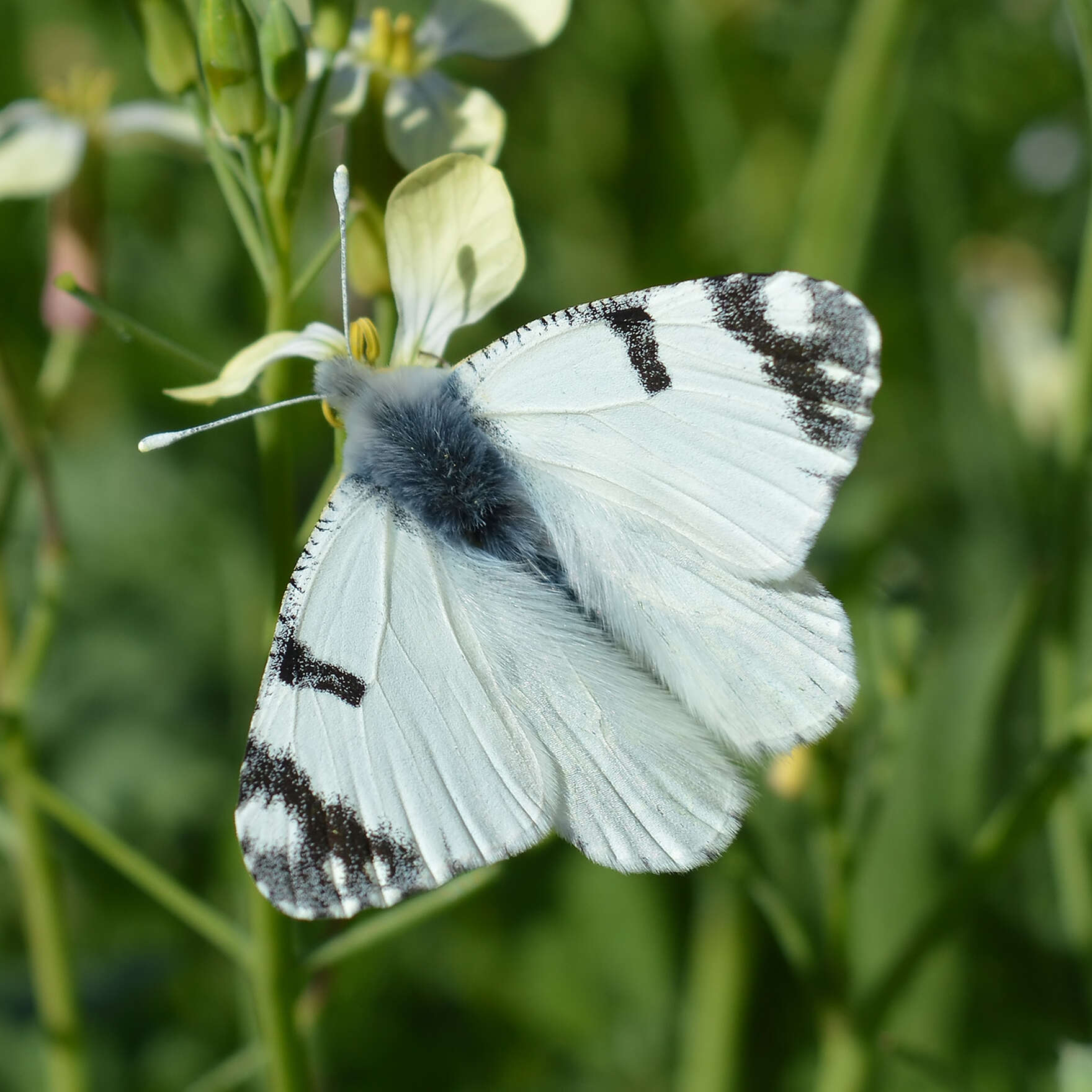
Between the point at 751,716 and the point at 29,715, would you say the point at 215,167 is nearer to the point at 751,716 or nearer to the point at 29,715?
the point at 751,716

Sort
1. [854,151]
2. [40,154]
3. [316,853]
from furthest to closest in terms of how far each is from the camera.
→ 1. [854,151]
2. [40,154]
3. [316,853]

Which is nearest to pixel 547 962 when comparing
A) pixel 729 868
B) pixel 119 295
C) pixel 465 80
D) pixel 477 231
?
pixel 729 868

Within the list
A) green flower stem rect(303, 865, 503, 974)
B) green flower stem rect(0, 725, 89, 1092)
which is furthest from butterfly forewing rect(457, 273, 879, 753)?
green flower stem rect(0, 725, 89, 1092)

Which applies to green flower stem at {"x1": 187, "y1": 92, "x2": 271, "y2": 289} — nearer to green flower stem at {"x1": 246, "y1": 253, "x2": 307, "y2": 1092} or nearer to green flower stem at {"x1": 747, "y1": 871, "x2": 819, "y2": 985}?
green flower stem at {"x1": 246, "y1": 253, "x2": 307, "y2": 1092}

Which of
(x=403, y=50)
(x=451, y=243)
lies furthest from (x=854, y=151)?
(x=451, y=243)

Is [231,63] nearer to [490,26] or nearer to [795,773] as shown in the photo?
[490,26]

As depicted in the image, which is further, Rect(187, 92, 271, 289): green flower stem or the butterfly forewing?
Rect(187, 92, 271, 289): green flower stem

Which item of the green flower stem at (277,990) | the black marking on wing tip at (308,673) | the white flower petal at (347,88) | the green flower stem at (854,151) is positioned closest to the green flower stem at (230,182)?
the white flower petal at (347,88)
